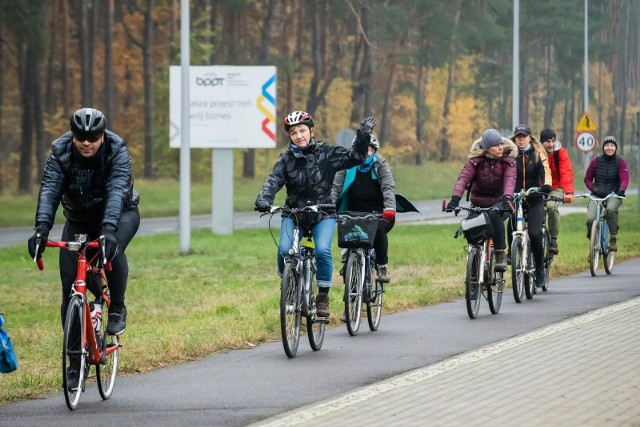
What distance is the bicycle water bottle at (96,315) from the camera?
8969 mm

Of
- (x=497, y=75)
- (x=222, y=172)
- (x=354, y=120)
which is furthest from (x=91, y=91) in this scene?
(x=497, y=75)

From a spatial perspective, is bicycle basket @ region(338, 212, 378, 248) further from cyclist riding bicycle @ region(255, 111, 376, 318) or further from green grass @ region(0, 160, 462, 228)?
green grass @ region(0, 160, 462, 228)

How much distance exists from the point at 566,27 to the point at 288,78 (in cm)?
2257

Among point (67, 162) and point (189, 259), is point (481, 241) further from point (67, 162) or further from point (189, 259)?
point (189, 259)

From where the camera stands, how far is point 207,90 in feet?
106

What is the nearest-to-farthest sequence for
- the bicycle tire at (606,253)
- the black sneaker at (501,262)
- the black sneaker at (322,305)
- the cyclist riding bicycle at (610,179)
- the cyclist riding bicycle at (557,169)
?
the black sneaker at (322,305) < the black sneaker at (501,262) < the cyclist riding bicycle at (557,169) < the bicycle tire at (606,253) < the cyclist riding bicycle at (610,179)

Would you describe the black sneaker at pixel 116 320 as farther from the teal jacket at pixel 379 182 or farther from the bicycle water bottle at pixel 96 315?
the teal jacket at pixel 379 182

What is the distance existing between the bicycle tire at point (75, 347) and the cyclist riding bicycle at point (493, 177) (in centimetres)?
610

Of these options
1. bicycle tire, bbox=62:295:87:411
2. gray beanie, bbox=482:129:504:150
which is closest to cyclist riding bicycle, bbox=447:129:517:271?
gray beanie, bbox=482:129:504:150

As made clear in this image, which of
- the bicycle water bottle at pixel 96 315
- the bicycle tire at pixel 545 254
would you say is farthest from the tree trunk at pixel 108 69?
the bicycle water bottle at pixel 96 315

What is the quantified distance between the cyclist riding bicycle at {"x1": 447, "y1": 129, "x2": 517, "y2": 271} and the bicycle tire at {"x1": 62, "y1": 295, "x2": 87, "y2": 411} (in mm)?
6100

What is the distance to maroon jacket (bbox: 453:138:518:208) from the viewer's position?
47.4ft

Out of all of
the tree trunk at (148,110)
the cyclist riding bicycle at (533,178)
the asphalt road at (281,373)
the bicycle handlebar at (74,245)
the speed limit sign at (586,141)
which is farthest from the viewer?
the tree trunk at (148,110)

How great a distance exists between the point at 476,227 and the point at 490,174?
0.65m
